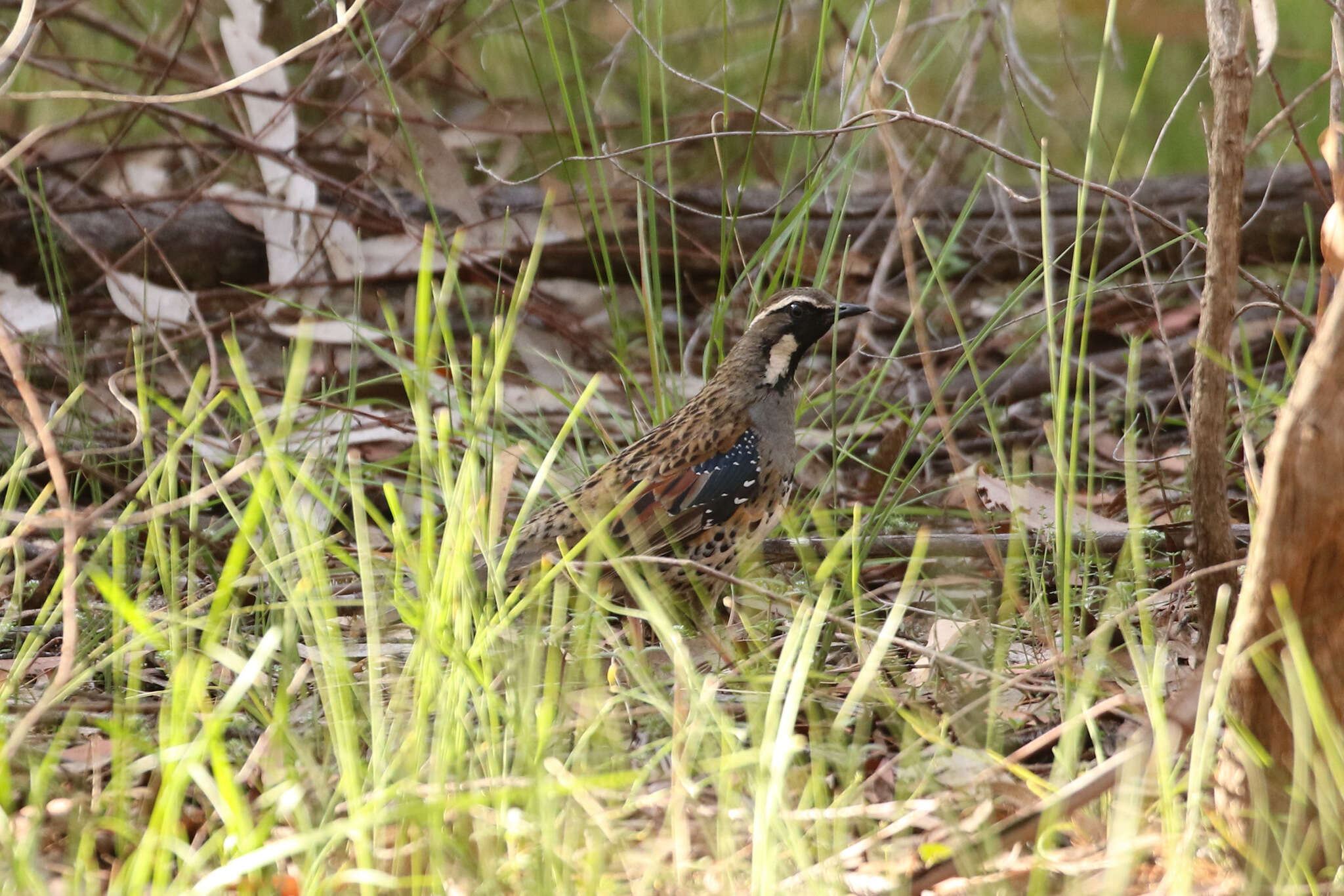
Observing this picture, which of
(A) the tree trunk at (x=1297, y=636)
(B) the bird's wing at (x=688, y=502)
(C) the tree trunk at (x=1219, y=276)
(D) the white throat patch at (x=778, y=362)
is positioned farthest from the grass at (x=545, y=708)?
(D) the white throat patch at (x=778, y=362)

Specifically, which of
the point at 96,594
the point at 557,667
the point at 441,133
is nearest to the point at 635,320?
the point at 441,133

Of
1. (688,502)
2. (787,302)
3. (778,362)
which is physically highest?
(787,302)

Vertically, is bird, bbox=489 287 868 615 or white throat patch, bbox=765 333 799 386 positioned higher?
white throat patch, bbox=765 333 799 386

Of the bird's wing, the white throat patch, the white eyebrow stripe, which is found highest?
the white eyebrow stripe

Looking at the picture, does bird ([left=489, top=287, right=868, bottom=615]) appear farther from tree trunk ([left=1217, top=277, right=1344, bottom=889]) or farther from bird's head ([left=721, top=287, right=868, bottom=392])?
tree trunk ([left=1217, top=277, right=1344, bottom=889])

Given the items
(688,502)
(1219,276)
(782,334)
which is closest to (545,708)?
(1219,276)

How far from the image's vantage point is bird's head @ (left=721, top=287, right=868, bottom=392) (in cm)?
475

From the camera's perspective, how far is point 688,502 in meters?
4.50

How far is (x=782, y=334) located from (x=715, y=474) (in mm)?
605

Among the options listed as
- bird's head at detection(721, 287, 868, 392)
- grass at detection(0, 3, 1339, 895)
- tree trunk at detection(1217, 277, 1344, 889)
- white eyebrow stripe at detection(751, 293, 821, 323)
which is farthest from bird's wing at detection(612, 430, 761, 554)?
tree trunk at detection(1217, 277, 1344, 889)

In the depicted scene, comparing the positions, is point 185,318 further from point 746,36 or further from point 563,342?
point 746,36

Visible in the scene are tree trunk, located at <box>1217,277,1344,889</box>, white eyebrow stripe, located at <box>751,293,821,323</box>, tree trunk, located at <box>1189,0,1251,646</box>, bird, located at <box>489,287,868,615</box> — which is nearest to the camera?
tree trunk, located at <box>1217,277,1344,889</box>

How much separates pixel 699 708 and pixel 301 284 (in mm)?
4417

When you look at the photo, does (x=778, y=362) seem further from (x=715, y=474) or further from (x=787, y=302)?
(x=715, y=474)
